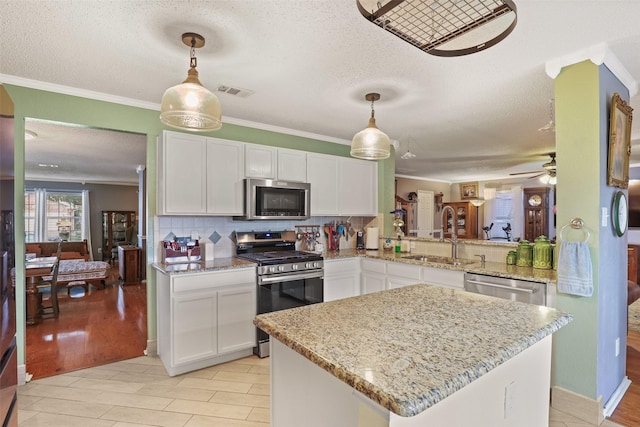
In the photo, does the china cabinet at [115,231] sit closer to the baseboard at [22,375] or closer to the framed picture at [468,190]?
the baseboard at [22,375]

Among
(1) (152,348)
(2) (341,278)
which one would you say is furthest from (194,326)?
(2) (341,278)

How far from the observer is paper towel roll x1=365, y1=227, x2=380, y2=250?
4.36 meters

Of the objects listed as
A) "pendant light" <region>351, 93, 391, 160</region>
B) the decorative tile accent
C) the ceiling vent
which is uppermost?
the ceiling vent

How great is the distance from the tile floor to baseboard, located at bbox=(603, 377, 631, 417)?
13 cm

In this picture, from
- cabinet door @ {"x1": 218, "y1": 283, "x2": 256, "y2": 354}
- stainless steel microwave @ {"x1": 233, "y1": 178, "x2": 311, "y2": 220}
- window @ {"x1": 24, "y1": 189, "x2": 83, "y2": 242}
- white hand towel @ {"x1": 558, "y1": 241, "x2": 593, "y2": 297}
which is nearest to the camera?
white hand towel @ {"x1": 558, "y1": 241, "x2": 593, "y2": 297}

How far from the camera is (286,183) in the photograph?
3.60 m

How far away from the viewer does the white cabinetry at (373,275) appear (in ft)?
11.9

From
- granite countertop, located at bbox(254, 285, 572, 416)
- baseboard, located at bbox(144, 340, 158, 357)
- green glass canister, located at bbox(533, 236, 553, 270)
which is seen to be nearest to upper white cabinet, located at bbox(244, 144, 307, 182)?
baseboard, located at bbox(144, 340, 158, 357)

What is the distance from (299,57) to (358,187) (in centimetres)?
232

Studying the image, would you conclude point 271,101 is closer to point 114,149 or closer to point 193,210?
point 193,210

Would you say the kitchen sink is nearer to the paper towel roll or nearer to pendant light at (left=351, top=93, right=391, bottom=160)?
the paper towel roll

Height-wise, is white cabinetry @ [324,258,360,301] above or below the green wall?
below

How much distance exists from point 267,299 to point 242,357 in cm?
58

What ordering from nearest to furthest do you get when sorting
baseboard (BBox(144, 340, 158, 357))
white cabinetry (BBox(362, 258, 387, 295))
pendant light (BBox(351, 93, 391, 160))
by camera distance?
pendant light (BBox(351, 93, 391, 160))
baseboard (BBox(144, 340, 158, 357))
white cabinetry (BBox(362, 258, 387, 295))
